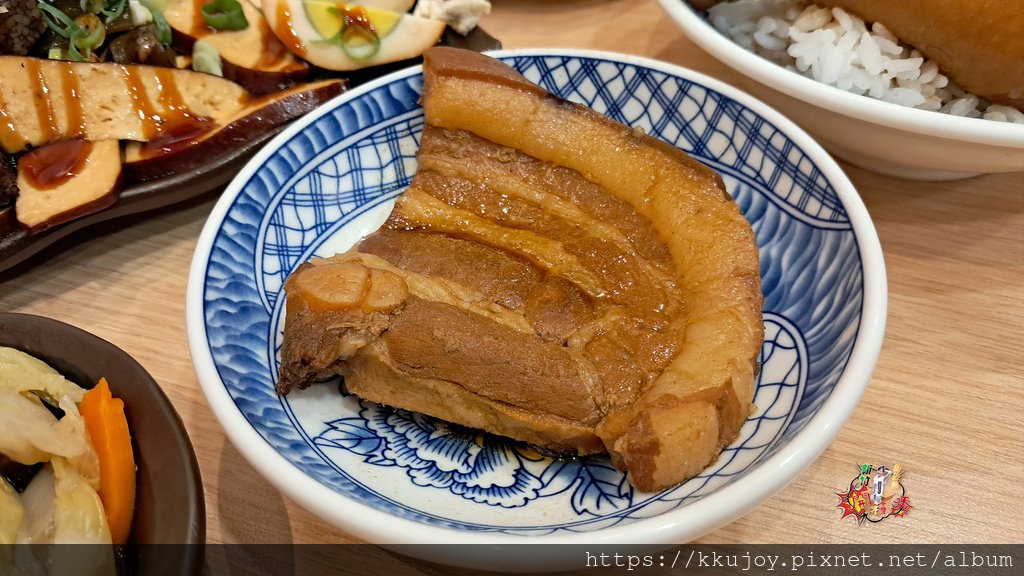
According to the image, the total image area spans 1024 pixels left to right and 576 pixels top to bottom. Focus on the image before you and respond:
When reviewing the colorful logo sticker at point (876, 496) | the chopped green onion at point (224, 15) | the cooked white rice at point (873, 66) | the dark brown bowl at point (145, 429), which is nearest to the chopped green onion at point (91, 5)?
the chopped green onion at point (224, 15)

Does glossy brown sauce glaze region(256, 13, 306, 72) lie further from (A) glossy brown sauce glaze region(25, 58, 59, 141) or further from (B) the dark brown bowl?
(B) the dark brown bowl

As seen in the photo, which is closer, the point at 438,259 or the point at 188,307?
the point at 188,307

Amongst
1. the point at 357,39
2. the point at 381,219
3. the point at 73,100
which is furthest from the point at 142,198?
the point at 357,39

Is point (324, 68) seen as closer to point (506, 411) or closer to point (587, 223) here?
point (587, 223)

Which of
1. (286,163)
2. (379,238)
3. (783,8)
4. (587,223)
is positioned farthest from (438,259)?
(783,8)

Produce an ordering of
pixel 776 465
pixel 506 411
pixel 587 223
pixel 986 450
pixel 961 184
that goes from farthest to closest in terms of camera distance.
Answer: pixel 961 184 → pixel 587 223 → pixel 986 450 → pixel 506 411 → pixel 776 465

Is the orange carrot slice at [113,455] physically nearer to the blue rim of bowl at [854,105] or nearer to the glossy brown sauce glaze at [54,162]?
the glossy brown sauce glaze at [54,162]
